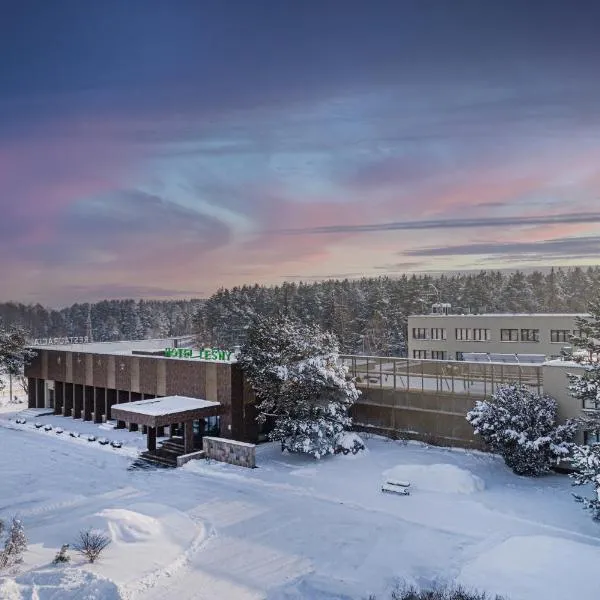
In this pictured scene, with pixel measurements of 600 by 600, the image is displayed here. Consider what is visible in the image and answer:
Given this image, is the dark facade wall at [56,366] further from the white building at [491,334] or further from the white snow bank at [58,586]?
the white building at [491,334]

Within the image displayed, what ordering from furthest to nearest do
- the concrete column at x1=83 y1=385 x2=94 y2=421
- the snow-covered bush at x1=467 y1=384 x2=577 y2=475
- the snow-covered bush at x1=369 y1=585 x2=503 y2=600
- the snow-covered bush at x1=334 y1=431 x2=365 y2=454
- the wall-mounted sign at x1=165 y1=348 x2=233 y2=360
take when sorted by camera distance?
the concrete column at x1=83 y1=385 x2=94 y2=421
the wall-mounted sign at x1=165 y1=348 x2=233 y2=360
the snow-covered bush at x1=334 y1=431 x2=365 y2=454
the snow-covered bush at x1=467 y1=384 x2=577 y2=475
the snow-covered bush at x1=369 y1=585 x2=503 y2=600

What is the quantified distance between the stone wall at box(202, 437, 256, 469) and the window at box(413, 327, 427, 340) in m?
32.9

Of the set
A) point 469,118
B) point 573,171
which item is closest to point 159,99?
point 469,118

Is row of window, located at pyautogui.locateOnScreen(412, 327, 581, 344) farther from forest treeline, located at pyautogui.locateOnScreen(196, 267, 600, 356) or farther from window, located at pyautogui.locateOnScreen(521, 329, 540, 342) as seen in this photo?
forest treeline, located at pyautogui.locateOnScreen(196, 267, 600, 356)

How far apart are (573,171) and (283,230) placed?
1958 centimetres

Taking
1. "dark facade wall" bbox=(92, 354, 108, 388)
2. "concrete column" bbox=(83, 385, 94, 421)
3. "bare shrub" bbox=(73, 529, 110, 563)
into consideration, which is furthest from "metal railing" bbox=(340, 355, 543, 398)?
"concrete column" bbox=(83, 385, 94, 421)

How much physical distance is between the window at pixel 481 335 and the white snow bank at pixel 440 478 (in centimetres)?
3060

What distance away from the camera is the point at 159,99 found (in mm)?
27328

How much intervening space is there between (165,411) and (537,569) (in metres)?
20.4

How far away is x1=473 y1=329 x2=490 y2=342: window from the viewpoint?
53.6 meters

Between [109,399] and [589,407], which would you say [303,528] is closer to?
[589,407]

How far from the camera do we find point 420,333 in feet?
190

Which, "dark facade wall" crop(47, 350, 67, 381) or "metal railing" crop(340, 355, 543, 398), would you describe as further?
"dark facade wall" crop(47, 350, 67, 381)

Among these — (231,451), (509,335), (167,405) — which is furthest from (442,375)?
(509,335)
